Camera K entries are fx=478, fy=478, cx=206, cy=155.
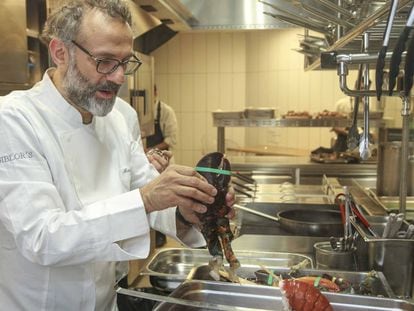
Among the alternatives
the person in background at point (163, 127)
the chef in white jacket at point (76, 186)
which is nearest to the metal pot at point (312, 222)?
the chef in white jacket at point (76, 186)

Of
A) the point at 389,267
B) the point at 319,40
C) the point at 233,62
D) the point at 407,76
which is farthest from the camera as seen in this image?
the point at 233,62

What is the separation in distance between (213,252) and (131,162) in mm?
555

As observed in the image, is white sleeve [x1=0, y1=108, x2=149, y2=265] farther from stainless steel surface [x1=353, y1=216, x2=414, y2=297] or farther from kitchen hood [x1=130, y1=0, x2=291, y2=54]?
kitchen hood [x1=130, y1=0, x2=291, y2=54]

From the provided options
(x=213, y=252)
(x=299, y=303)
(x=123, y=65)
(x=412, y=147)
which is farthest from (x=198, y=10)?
(x=299, y=303)

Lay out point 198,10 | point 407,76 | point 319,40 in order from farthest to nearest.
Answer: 1. point 198,10
2. point 319,40
3. point 407,76

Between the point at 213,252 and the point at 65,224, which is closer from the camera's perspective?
the point at 65,224

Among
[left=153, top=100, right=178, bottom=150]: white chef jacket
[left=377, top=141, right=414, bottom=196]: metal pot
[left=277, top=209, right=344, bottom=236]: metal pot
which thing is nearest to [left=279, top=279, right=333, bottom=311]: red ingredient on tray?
[left=277, top=209, right=344, bottom=236]: metal pot

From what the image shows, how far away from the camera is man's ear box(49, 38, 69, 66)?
1.31 meters

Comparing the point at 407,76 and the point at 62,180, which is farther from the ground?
the point at 407,76

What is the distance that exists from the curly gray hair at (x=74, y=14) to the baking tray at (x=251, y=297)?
0.73 metres

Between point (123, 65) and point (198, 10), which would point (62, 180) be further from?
point (198, 10)

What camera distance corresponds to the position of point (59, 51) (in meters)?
1.33

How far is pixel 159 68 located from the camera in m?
6.96

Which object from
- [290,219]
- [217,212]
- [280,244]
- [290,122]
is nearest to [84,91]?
[217,212]
